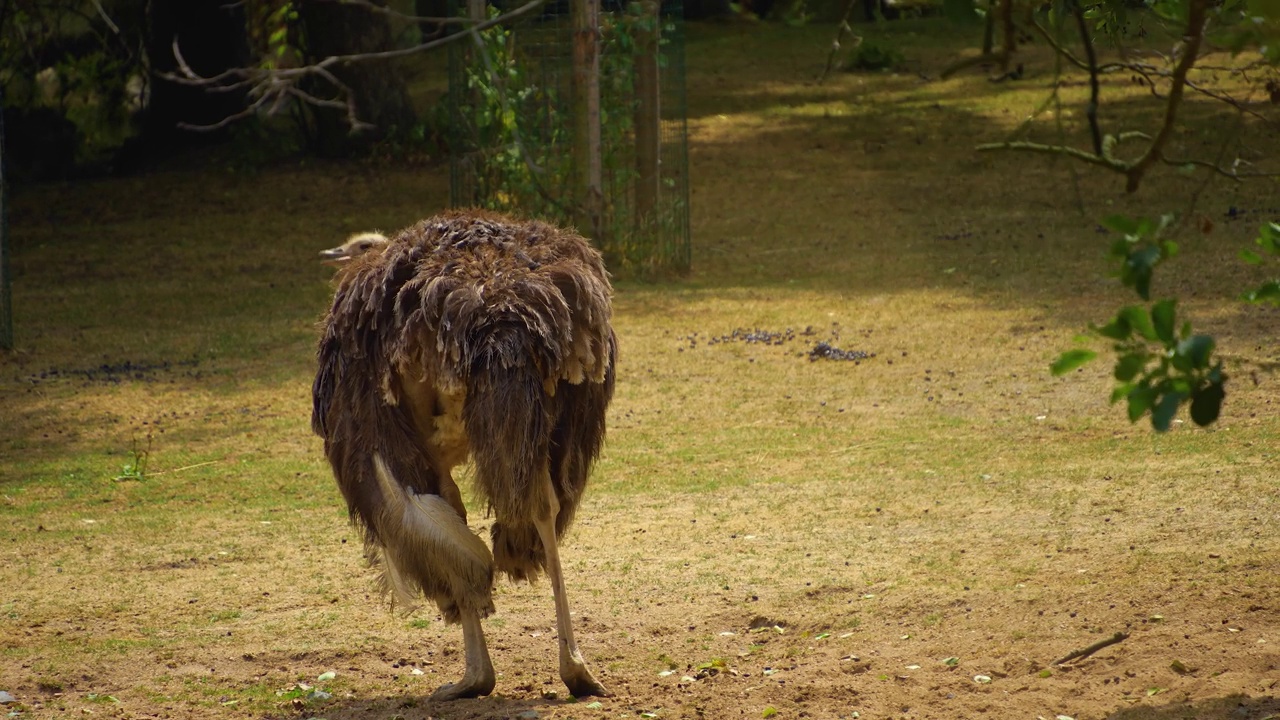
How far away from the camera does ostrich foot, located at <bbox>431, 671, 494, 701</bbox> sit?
4.82 m

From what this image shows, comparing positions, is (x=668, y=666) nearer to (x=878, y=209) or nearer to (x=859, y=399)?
(x=859, y=399)

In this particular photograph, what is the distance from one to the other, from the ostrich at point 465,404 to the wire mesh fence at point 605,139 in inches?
319

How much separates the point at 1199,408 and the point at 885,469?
481cm

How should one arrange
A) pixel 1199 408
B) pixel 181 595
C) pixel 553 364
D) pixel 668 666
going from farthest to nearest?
pixel 181 595 < pixel 668 666 < pixel 553 364 < pixel 1199 408

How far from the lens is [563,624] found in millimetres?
4762

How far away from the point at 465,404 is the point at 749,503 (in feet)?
9.41

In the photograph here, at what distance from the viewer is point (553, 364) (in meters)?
4.64

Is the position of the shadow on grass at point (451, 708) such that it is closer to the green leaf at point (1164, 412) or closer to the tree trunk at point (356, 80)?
the green leaf at point (1164, 412)

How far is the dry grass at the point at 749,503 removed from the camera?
4.91m

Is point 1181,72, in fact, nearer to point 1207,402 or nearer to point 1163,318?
point 1163,318

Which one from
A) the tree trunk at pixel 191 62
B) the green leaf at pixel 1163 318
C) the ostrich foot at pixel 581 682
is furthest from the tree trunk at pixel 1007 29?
the tree trunk at pixel 191 62

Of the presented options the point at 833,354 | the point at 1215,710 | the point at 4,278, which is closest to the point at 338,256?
the point at 1215,710

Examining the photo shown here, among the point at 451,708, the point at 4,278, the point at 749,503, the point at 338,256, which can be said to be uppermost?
the point at 338,256

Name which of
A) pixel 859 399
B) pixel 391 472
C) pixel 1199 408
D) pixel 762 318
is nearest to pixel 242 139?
pixel 762 318
